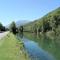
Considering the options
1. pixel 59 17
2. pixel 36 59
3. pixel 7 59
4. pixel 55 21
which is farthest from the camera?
pixel 59 17

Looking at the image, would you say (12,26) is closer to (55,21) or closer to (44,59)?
(55,21)

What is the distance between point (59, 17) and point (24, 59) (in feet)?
433

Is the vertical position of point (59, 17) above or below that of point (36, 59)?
above

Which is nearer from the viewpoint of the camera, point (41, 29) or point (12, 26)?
point (41, 29)

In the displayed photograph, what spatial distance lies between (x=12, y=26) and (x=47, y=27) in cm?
4164

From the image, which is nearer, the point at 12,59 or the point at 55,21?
the point at 12,59

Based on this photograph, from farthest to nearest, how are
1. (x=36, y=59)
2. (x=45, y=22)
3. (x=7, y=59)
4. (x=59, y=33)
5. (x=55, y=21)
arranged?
(x=45, y=22), (x=55, y=21), (x=59, y=33), (x=36, y=59), (x=7, y=59)

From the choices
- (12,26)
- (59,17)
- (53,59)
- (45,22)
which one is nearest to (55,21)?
(59,17)

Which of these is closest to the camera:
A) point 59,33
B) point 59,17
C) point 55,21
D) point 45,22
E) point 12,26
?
point 59,33

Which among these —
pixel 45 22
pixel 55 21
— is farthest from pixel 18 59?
pixel 45 22

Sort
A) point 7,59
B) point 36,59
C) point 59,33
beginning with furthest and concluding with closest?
point 59,33
point 36,59
point 7,59

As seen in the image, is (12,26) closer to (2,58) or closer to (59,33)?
(59,33)

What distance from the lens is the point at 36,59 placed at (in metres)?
27.1

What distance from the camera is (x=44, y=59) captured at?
27875 millimetres
